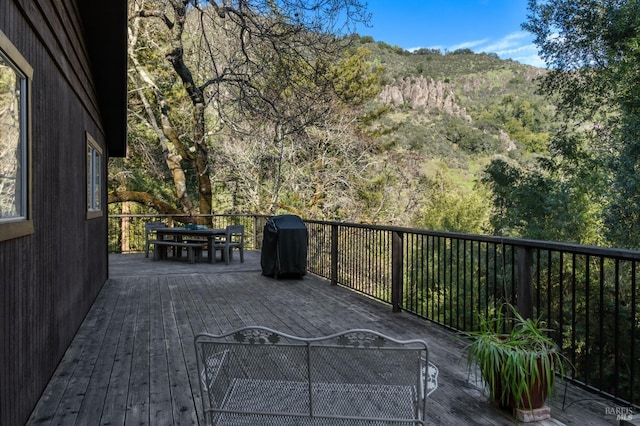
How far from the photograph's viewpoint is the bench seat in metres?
9.23

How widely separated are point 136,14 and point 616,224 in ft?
32.8

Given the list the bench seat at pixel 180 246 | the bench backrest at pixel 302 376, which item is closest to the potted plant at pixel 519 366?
the bench backrest at pixel 302 376

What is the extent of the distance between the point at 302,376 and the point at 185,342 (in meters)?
2.36

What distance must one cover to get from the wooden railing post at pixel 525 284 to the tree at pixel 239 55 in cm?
559

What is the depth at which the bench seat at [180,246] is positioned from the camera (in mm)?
9234

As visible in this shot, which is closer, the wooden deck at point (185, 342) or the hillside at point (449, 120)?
the wooden deck at point (185, 342)

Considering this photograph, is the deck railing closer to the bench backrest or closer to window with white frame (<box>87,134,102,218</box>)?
the bench backrest

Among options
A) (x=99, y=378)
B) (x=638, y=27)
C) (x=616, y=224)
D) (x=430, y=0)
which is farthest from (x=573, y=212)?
(x=430, y=0)

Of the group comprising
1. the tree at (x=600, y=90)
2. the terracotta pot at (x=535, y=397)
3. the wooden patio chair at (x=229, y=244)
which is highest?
the tree at (x=600, y=90)

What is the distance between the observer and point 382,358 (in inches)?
66.2

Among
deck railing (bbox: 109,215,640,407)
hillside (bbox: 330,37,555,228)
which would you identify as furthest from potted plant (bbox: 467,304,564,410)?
hillside (bbox: 330,37,555,228)

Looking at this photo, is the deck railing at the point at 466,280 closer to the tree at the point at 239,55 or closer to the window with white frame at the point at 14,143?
the tree at the point at 239,55

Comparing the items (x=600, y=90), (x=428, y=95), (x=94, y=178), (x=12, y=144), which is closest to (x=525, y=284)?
(x=12, y=144)

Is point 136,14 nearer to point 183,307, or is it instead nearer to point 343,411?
point 183,307
